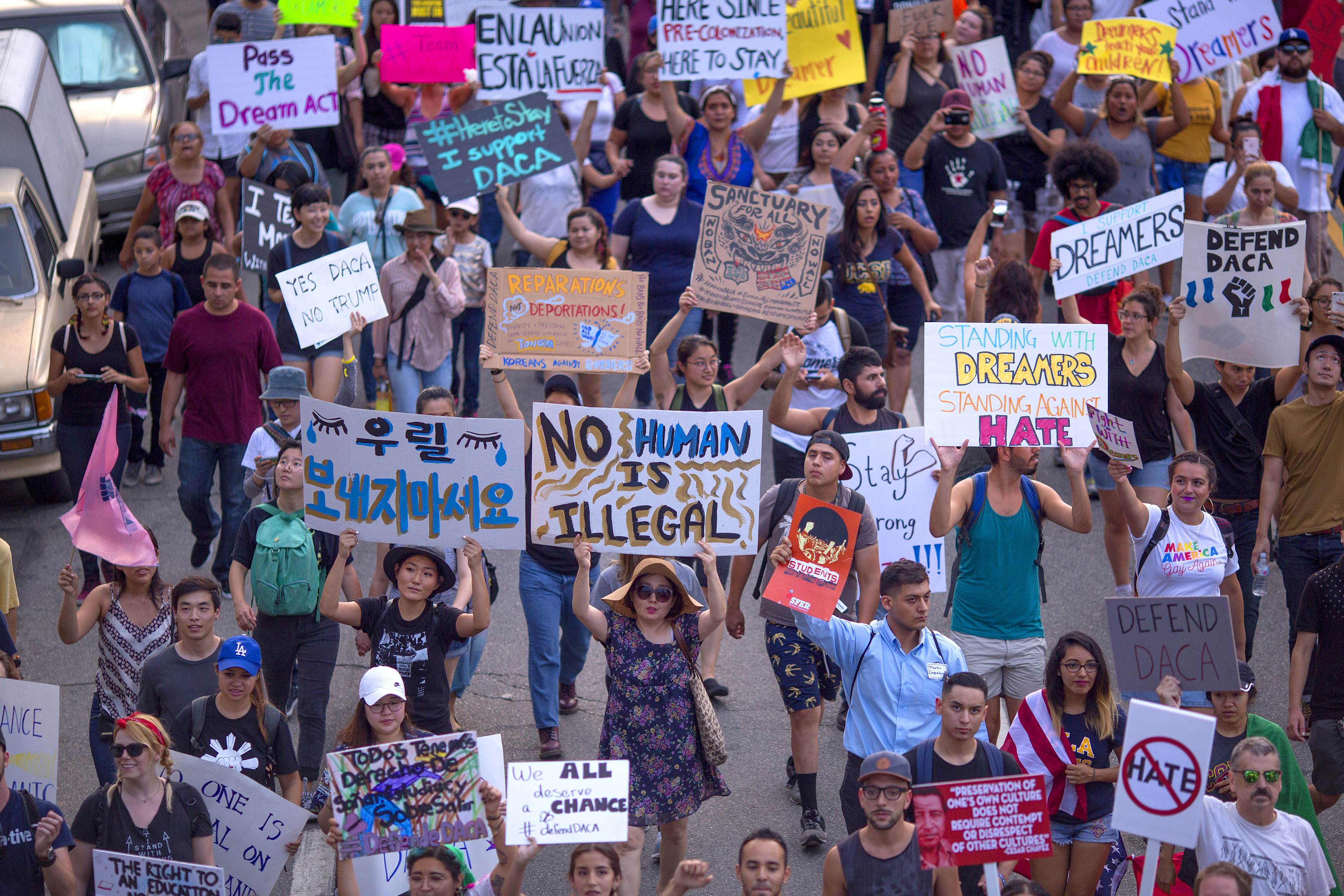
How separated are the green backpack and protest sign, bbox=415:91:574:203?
4.03 m

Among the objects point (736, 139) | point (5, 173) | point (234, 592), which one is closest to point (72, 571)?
point (234, 592)

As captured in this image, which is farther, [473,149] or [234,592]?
[473,149]

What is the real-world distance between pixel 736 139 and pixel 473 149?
85.7 inches

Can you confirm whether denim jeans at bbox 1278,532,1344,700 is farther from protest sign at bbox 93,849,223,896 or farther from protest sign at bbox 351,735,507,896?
protest sign at bbox 93,849,223,896

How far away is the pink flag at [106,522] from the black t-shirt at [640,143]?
5.76 metres

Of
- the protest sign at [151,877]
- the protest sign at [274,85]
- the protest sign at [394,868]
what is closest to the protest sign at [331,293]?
the protest sign at [274,85]

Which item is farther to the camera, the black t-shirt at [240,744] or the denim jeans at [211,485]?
the denim jeans at [211,485]

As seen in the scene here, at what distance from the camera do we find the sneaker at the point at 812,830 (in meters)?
7.43

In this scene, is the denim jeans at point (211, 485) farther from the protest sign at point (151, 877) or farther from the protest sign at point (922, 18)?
the protest sign at point (922, 18)

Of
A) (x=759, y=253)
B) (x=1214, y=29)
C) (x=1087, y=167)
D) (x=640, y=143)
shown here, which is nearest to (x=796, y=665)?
(x=759, y=253)

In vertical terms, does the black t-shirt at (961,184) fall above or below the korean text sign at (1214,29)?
below

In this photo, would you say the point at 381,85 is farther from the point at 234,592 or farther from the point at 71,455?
the point at 234,592

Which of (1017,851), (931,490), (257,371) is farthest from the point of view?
(257,371)

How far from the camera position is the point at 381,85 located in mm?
14344
